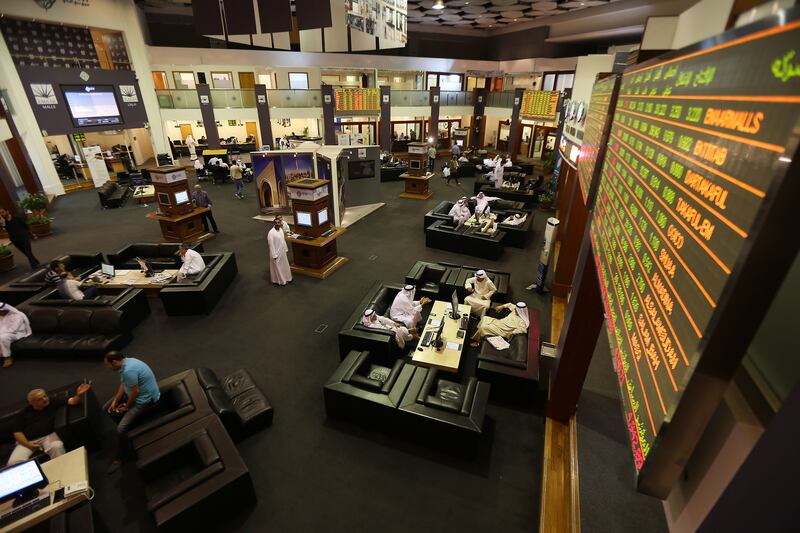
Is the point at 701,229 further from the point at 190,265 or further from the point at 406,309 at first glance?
the point at 190,265

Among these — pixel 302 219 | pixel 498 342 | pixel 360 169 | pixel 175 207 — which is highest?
pixel 360 169

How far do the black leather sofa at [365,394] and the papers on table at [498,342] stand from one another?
136cm

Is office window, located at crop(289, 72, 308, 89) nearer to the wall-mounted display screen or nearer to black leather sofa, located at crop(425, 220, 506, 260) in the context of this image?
the wall-mounted display screen

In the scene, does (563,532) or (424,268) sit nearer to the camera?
(563,532)

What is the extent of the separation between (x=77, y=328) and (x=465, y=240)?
8.29 metres

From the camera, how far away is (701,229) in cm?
123

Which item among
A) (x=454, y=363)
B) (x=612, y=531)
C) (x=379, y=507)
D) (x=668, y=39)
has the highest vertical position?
(x=668, y=39)

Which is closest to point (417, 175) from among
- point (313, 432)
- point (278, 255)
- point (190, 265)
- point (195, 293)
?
point (278, 255)

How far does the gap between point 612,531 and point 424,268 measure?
17.5 ft

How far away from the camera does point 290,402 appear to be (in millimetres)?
5348

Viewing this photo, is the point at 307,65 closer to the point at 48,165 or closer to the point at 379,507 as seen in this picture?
the point at 48,165

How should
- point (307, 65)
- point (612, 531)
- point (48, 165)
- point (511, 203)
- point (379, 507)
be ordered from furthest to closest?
point (307, 65), point (48, 165), point (511, 203), point (379, 507), point (612, 531)

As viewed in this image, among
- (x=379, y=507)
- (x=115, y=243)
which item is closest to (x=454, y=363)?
(x=379, y=507)

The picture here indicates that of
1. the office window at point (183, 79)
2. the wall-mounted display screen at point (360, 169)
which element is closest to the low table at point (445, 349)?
the wall-mounted display screen at point (360, 169)
